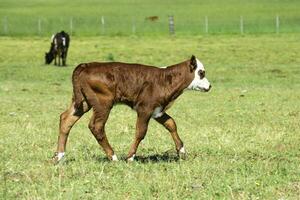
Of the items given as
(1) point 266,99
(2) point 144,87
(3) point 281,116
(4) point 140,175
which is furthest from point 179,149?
(1) point 266,99

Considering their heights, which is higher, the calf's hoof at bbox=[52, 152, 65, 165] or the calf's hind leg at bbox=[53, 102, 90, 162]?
the calf's hind leg at bbox=[53, 102, 90, 162]

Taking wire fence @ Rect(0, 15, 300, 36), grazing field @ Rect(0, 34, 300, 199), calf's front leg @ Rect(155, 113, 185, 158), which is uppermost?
wire fence @ Rect(0, 15, 300, 36)

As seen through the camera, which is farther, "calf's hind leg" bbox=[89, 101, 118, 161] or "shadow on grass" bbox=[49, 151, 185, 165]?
"shadow on grass" bbox=[49, 151, 185, 165]

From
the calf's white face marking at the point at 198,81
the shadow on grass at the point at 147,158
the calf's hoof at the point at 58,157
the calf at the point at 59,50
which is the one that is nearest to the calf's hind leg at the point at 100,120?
the shadow on grass at the point at 147,158

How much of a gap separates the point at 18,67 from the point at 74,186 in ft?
81.3

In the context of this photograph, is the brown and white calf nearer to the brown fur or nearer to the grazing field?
the brown fur

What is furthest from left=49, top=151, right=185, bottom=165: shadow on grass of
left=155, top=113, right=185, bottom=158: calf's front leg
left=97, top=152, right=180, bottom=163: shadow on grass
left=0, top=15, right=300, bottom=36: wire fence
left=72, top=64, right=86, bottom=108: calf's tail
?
left=0, top=15, right=300, bottom=36: wire fence

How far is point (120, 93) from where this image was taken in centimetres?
1082

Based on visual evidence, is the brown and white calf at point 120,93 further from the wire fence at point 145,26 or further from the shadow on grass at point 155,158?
the wire fence at point 145,26

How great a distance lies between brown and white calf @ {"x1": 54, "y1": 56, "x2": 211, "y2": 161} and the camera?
10727 mm

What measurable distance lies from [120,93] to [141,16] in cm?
6813

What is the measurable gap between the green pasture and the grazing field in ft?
97.7

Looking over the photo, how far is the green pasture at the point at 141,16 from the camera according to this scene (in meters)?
61.1

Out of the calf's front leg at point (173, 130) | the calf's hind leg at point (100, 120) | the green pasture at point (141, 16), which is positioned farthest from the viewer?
the green pasture at point (141, 16)
